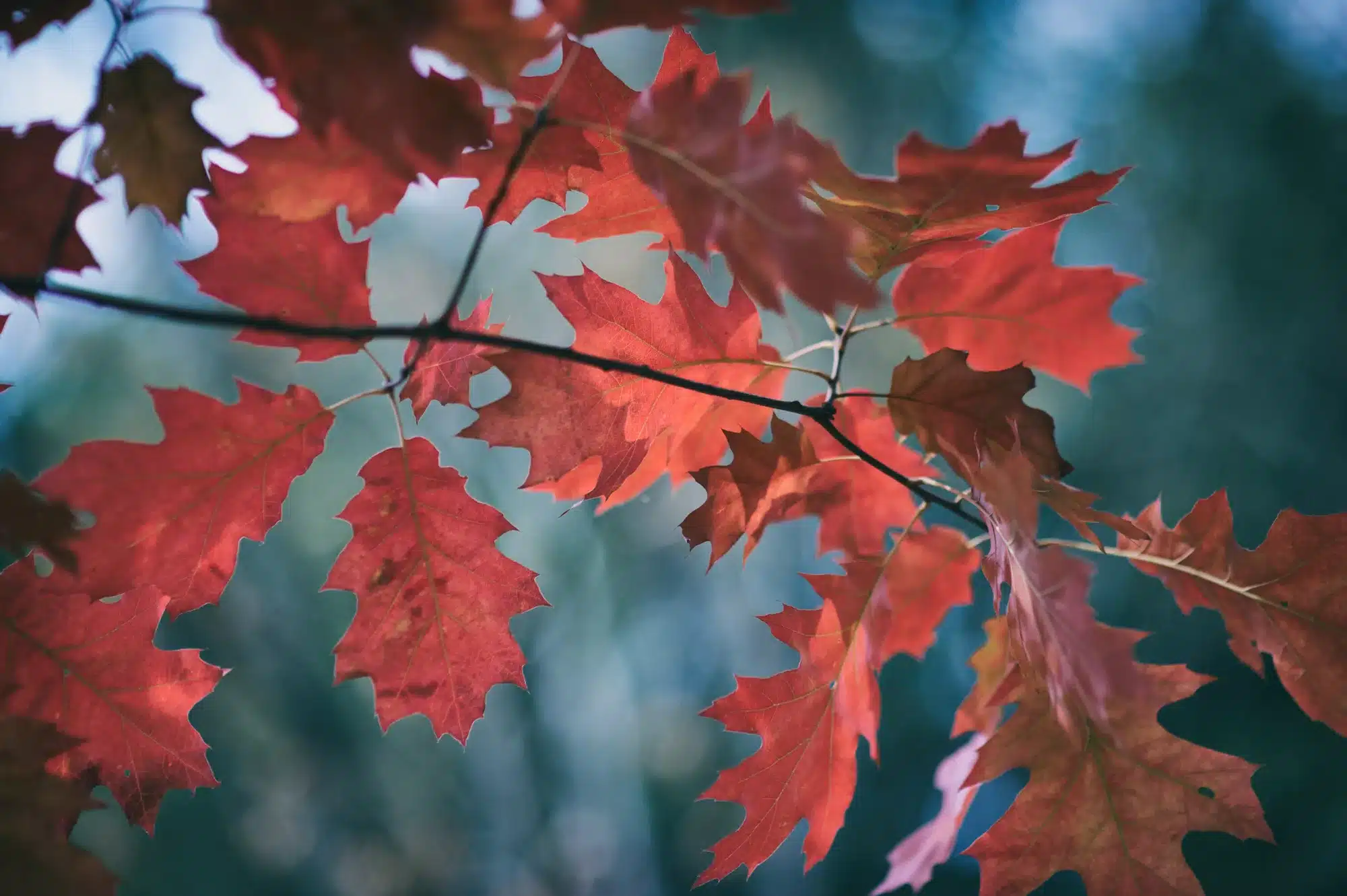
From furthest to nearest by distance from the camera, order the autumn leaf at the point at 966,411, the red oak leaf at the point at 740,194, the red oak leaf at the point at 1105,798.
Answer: the red oak leaf at the point at 1105,798 < the autumn leaf at the point at 966,411 < the red oak leaf at the point at 740,194

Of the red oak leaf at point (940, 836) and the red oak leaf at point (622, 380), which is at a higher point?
the red oak leaf at point (622, 380)

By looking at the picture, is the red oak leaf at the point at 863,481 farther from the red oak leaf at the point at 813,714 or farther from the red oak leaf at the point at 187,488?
the red oak leaf at the point at 187,488

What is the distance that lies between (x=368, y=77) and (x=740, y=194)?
0.16 metres

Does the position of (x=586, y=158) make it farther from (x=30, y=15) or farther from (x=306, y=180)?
(x=30, y=15)

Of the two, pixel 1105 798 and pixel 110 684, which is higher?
pixel 110 684

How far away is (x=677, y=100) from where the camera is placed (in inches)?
13.9

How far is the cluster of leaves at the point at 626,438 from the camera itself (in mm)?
340

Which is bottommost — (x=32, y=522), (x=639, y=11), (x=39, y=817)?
(x=39, y=817)

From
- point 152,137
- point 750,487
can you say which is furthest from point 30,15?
point 750,487

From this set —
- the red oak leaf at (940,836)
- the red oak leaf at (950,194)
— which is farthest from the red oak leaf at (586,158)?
the red oak leaf at (940,836)

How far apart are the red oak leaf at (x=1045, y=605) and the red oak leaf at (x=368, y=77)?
349 mm

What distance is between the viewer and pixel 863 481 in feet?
2.66

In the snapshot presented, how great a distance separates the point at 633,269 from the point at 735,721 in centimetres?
253

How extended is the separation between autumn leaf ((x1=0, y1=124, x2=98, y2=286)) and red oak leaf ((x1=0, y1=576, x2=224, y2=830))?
21cm
